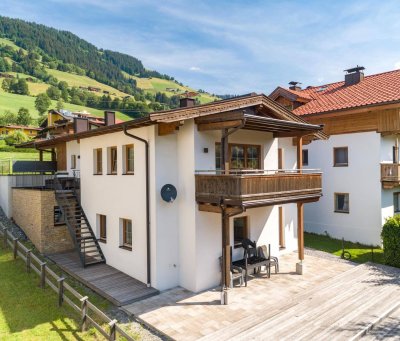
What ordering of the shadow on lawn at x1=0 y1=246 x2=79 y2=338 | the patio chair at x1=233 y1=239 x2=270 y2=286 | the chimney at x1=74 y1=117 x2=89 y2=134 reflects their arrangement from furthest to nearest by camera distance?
the chimney at x1=74 y1=117 x2=89 y2=134 < the patio chair at x1=233 y1=239 x2=270 y2=286 < the shadow on lawn at x1=0 y1=246 x2=79 y2=338

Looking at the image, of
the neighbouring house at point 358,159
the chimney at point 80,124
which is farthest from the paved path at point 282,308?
the chimney at point 80,124

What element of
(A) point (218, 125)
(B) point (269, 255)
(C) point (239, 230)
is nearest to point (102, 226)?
(C) point (239, 230)

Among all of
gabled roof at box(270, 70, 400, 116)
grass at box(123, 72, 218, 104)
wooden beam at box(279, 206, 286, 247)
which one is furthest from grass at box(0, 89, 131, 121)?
wooden beam at box(279, 206, 286, 247)

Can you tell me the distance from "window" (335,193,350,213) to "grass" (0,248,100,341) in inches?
611

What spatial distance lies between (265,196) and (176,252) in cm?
396

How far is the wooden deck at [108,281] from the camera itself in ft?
34.3

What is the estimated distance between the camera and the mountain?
311 feet

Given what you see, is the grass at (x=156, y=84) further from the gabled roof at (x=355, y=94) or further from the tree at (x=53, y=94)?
the gabled roof at (x=355, y=94)

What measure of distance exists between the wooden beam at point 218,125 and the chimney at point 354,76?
631 inches

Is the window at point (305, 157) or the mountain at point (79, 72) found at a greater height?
the mountain at point (79, 72)

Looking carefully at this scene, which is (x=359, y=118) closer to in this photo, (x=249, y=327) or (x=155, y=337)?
(x=249, y=327)

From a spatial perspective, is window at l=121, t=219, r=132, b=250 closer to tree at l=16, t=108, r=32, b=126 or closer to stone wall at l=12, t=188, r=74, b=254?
stone wall at l=12, t=188, r=74, b=254

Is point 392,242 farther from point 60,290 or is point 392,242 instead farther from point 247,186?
point 60,290

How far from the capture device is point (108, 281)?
11805 millimetres
